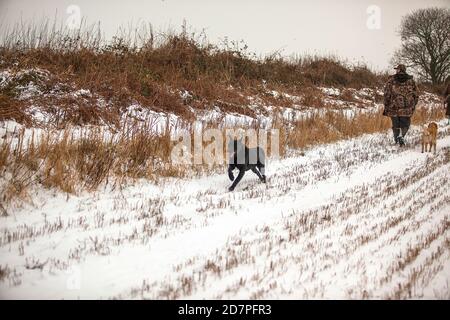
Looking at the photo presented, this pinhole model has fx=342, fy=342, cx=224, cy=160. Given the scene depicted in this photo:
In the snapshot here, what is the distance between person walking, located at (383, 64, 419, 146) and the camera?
8586mm

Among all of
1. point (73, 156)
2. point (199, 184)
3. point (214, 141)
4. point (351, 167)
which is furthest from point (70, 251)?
point (351, 167)

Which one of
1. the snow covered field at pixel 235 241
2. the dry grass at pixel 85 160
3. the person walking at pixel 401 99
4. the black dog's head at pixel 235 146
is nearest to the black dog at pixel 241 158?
the black dog's head at pixel 235 146

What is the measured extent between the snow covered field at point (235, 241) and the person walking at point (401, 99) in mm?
3374

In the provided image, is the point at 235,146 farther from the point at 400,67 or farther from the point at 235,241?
the point at 400,67

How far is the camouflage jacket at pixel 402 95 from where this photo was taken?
859 centimetres

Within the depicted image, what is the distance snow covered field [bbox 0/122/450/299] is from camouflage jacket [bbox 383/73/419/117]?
3.41 m

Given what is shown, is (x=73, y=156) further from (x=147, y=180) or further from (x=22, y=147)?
(x=147, y=180)

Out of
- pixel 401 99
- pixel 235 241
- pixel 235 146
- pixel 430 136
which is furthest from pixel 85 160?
pixel 401 99

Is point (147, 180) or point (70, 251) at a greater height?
point (147, 180)

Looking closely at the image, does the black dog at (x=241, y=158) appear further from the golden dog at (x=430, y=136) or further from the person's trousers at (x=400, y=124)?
the person's trousers at (x=400, y=124)

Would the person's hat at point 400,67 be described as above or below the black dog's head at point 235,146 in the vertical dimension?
above

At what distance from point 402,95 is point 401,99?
10 cm

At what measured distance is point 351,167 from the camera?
21.8 ft

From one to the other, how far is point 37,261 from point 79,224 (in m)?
0.83
